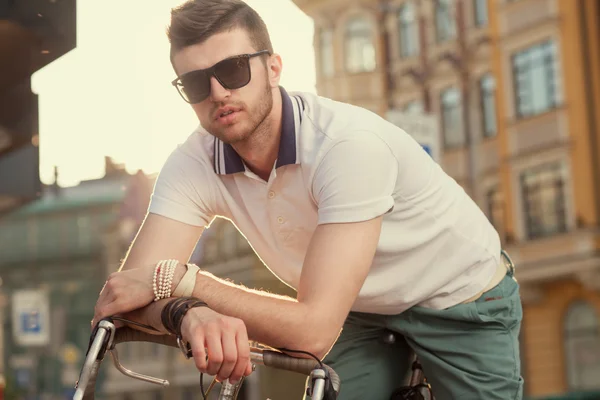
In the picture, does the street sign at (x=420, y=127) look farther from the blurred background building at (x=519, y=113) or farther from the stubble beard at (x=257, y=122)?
the blurred background building at (x=519, y=113)

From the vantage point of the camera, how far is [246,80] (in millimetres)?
2676

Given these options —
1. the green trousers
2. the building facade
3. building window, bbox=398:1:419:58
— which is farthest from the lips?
building window, bbox=398:1:419:58

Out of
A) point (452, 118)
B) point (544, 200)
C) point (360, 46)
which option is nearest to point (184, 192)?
point (544, 200)

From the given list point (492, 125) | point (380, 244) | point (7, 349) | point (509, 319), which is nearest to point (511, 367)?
point (509, 319)

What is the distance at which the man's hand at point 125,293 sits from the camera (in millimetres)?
2465

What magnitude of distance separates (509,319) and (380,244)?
0.53 meters

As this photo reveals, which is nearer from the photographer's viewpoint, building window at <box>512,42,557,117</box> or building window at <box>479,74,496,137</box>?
building window at <box>512,42,557,117</box>

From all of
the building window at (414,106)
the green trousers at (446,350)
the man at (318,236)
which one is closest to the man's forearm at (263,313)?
the man at (318,236)

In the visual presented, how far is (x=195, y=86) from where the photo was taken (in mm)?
2678

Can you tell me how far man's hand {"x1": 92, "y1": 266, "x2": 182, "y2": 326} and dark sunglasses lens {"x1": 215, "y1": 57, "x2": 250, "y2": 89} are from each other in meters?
0.46

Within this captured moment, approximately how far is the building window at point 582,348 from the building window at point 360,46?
11677 mm

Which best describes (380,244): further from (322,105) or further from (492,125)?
(492,125)

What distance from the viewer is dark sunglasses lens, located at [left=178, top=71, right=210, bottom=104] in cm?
265

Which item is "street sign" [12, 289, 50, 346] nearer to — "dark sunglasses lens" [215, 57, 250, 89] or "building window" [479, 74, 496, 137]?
"building window" [479, 74, 496, 137]
